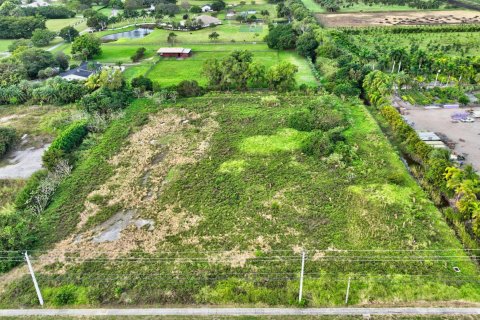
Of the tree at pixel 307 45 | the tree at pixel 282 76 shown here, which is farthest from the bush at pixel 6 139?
the tree at pixel 307 45

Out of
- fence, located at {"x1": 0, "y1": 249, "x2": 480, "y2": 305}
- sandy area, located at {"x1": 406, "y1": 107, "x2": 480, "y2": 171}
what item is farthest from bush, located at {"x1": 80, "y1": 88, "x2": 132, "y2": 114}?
sandy area, located at {"x1": 406, "y1": 107, "x2": 480, "y2": 171}

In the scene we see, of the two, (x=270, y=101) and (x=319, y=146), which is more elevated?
(x=270, y=101)

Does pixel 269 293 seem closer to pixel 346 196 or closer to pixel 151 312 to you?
pixel 151 312

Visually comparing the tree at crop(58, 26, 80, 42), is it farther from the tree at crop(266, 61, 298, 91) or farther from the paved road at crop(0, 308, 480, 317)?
the paved road at crop(0, 308, 480, 317)

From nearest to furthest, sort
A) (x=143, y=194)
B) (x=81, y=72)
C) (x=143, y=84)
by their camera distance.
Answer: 1. (x=143, y=194)
2. (x=143, y=84)
3. (x=81, y=72)

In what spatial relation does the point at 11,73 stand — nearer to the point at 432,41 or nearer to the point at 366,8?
the point at 432,41

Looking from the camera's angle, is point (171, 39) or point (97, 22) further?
point (97, 22)

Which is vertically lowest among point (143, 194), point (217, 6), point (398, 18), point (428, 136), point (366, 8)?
point (143, 194)

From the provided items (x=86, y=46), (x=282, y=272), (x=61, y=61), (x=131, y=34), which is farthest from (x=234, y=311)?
(x=131, y=34)
